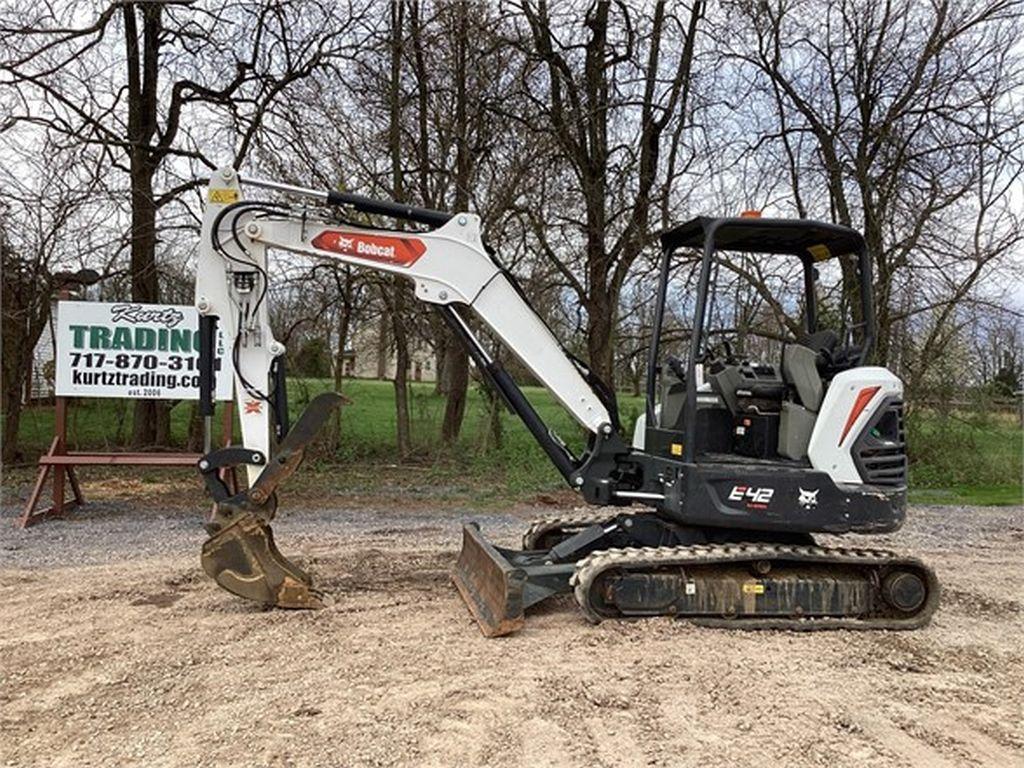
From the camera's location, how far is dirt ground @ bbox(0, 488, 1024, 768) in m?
3.71

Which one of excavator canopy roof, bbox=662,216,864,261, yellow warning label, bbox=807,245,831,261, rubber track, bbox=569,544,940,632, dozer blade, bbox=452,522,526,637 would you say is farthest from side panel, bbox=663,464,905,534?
yellow warning label, bbox=807,245,831,261

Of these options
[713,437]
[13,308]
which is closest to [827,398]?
[713,437]

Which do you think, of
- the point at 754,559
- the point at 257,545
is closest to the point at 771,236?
the point at 754,559

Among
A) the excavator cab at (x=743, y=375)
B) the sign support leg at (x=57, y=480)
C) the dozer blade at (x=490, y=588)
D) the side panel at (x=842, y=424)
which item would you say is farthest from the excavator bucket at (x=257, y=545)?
the sign support leg at (x=57, y=480)

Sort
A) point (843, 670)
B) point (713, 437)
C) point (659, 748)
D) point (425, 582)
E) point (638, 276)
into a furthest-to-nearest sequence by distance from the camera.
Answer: point (638, 276) → point (425, 582) → point (713, 437) → point (843, 670) → point (659, 748)

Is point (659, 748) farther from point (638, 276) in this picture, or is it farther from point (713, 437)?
point (638, 276)

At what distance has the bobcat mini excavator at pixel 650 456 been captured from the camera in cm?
548

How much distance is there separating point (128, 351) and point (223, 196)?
4834 millimetres

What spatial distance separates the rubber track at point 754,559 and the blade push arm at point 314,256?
1.41m

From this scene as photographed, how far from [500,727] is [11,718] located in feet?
7.34

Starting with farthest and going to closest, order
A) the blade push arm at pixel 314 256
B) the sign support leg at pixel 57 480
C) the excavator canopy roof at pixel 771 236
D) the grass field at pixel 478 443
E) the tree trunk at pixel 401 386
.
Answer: the tree trunk at pixel 401 386, the grass field at pixel 478 443, the sign support leg at pixel 57 480, the excavator canopy roof at pixel 771 236, the blade push arm at pixel 314 256

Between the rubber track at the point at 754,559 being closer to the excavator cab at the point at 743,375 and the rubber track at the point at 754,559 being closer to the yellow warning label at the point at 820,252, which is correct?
the excavator cab at the point at 743,375

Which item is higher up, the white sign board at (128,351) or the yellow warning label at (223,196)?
the yellow warning label at (223,196)

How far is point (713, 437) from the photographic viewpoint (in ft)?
19.3
